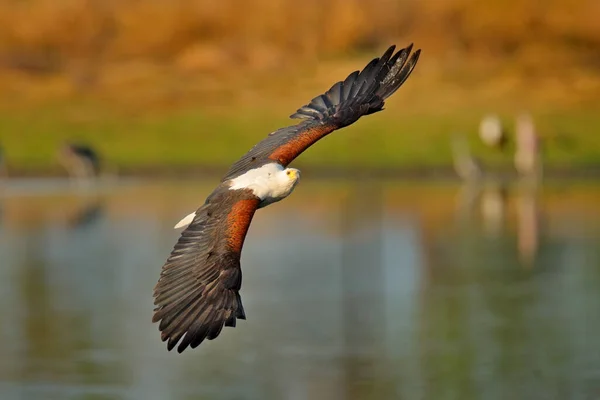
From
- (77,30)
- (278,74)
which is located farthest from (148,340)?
(77,30)

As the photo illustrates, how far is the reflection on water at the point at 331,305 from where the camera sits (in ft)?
37.1

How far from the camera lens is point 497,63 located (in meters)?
43.9

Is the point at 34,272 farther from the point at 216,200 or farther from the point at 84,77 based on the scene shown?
the point at 84,77

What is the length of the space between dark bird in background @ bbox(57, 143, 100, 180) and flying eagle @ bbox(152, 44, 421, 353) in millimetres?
20738

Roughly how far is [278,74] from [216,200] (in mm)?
34004

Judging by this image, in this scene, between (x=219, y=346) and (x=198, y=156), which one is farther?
(x=198, y=156)

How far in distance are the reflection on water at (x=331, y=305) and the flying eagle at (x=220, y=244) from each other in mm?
1721

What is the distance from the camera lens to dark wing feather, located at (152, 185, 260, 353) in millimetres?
8805

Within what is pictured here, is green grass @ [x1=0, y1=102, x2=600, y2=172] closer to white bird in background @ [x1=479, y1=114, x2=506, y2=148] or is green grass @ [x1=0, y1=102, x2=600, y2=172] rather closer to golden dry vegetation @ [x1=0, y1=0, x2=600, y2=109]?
white bird in background @ [x1=479, y1=114, x2=506, y2=148]

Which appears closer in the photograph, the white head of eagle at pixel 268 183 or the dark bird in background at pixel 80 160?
the white head of eagle at pixel 268 183

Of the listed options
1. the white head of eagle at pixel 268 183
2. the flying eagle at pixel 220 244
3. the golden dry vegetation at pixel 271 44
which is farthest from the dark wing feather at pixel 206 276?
the golden dry vegetation at pixel 271 44

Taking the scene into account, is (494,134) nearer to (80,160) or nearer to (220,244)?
(80,160)

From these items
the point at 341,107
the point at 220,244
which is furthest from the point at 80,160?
the point at 220,244

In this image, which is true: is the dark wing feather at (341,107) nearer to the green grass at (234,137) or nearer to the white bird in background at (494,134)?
the white bird in background at (494,134)
